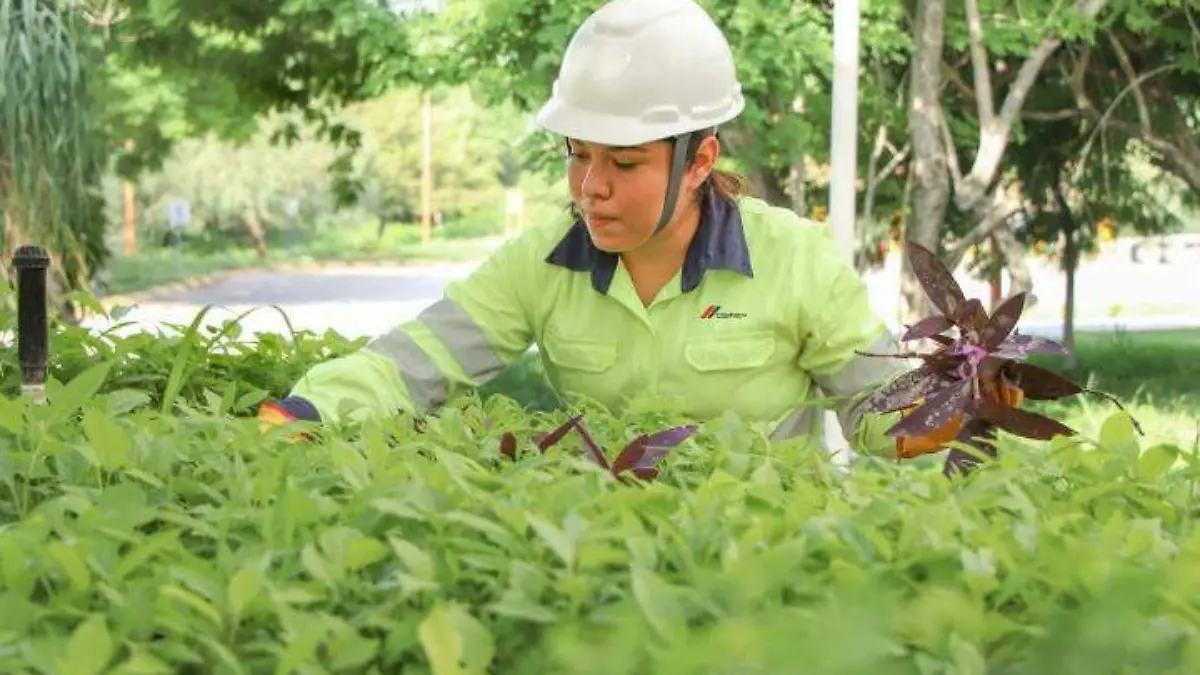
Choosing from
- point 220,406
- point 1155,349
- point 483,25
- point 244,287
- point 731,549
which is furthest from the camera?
point 244,287

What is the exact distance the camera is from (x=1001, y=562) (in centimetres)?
133

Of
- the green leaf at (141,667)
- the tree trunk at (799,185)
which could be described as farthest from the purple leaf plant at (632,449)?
the tree trunk at (799,185)

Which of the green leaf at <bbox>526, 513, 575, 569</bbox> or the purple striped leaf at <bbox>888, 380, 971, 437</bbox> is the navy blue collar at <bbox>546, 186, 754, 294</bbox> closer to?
the purple striped leaf at <bbox>888, 380, 971, 437</bbox>

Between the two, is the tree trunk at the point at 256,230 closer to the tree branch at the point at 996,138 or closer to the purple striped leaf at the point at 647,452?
the tree branch at the point at 996,138

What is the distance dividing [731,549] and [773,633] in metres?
0.15

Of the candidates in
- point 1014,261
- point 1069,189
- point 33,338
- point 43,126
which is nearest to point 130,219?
point 1069,189

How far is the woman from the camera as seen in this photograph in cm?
282

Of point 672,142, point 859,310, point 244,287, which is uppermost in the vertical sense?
point 672,142

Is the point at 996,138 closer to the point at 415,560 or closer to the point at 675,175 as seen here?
the point at 675,175

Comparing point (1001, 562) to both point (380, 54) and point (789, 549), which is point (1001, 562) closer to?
point (789, 549)

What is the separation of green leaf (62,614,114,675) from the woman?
63.6 inches

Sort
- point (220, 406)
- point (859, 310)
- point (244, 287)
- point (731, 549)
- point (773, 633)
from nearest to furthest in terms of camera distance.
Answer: point (773, 633)
point (731, 549)
point (220, 406)
point (859, 310)
point (244, 287)

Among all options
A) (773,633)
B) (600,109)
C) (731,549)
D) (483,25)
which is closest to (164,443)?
(731,549)

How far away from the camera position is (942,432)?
221 centimetres
